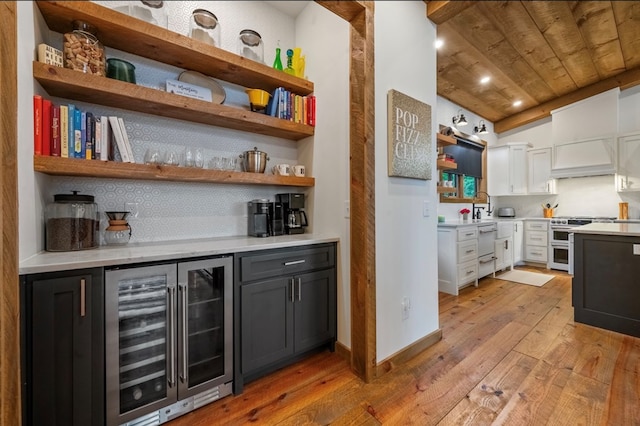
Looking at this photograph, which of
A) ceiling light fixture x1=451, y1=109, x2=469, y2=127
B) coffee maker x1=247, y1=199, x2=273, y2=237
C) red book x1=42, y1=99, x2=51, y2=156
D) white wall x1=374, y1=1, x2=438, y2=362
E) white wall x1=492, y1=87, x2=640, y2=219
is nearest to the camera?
red book x1=42, y1=99, x2=51, y2=156

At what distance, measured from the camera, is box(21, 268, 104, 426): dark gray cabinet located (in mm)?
1108

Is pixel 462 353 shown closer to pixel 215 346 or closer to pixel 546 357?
pixel 546 357

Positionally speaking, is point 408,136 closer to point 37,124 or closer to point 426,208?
point 426,208

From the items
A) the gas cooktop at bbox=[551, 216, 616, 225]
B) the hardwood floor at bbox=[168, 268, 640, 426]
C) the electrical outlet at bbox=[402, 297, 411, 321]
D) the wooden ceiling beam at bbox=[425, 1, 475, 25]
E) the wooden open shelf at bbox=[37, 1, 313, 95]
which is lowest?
the hardwood floor at bbox=[168, 268, 640, 426]

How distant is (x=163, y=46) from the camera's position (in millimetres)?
1722

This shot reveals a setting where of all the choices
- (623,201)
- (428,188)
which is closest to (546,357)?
(428,188)

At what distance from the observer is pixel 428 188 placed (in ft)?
7.32

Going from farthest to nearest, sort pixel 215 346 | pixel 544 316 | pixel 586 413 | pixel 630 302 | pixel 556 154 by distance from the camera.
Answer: pixel 556 154
pixel 544 316
pixel 630 302
pixel 215 346
pixel 586 413

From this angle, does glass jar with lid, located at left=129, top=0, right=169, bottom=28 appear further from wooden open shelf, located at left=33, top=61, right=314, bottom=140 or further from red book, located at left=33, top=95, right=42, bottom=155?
red book, located at left=33, top=95, right=42, bottom=155

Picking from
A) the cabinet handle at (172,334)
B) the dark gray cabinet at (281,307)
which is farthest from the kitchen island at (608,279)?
the cabinet handle at (172,334)

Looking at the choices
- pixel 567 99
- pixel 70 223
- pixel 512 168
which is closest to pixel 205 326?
pixel 70 223

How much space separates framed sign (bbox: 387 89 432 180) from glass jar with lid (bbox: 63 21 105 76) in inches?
71.0

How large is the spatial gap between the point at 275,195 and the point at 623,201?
586cm

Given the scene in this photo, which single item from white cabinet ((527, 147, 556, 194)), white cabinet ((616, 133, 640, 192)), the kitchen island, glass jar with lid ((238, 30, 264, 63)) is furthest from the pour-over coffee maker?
white cabinet ((616, 133, 640, 192))
